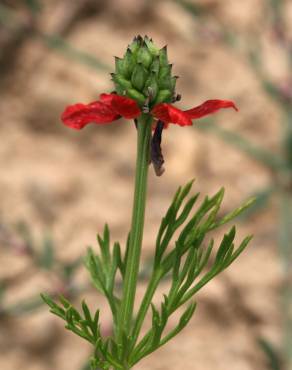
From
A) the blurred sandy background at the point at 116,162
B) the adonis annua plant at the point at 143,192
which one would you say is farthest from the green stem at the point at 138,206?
the blurred sandy background at the point at 116,162

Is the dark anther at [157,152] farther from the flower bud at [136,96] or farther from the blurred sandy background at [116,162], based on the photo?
the blurred sandy background at [116,162]

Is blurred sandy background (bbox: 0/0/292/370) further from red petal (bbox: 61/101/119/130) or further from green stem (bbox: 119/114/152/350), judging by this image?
red petal (bbox: 61/101/119/130)

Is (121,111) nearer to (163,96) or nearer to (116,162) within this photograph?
(163,96)

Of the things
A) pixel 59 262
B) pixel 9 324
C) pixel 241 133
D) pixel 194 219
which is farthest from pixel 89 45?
pixel 194 219

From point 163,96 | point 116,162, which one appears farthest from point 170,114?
point 116,162

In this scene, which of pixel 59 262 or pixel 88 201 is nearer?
pixel 59 262

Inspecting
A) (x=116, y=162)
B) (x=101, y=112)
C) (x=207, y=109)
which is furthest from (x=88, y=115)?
(x=116, y=162)

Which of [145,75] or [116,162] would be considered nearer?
[145,75]

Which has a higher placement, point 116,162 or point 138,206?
point 116,162

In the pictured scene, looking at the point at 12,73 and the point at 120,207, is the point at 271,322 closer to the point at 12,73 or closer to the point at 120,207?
the point at 120,207
